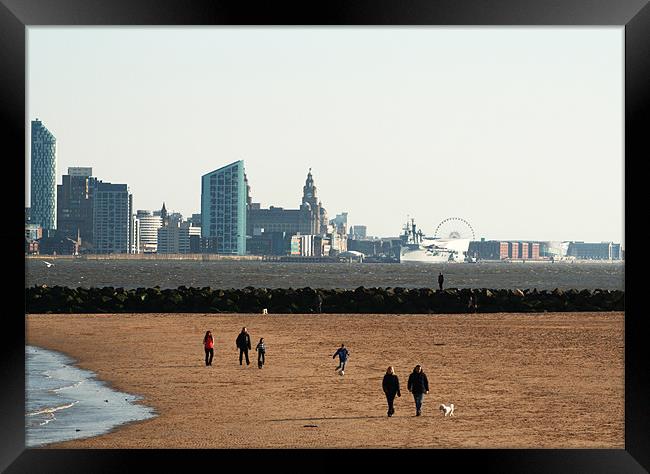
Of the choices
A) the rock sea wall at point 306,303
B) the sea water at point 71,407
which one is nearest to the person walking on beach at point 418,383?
the sea water at point 71,407

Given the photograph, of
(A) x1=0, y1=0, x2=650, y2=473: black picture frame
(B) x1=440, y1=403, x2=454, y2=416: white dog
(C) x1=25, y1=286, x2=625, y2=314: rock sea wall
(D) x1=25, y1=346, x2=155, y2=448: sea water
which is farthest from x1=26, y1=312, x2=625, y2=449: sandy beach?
(A) x1=0, y1=0, x2=650, y2=473: black picture frame

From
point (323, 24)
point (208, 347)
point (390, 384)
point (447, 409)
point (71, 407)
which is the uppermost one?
point (323, 24)

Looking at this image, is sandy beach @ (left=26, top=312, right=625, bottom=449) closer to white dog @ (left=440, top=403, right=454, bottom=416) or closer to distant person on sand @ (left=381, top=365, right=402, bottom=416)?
white dog @ (left=440, top=403, right=454, bottom=416)

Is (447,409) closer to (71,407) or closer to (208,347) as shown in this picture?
(71,407)

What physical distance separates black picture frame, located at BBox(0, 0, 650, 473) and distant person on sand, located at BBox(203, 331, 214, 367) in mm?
16455

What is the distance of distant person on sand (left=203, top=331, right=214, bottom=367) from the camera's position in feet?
88.0

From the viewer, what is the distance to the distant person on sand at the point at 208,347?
26828 millimetres

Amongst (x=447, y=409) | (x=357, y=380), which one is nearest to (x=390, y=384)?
(x=447, y=409)

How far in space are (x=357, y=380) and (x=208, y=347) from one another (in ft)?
13.5

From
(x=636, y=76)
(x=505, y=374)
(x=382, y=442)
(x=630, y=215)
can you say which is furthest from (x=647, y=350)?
(x=505, y=374)

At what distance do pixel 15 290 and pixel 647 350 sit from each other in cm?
554

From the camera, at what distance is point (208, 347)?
27.1 m

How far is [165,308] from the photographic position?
49344mm

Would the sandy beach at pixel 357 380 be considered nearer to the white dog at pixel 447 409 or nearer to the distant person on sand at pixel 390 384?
the white dog at pixel 447 409
